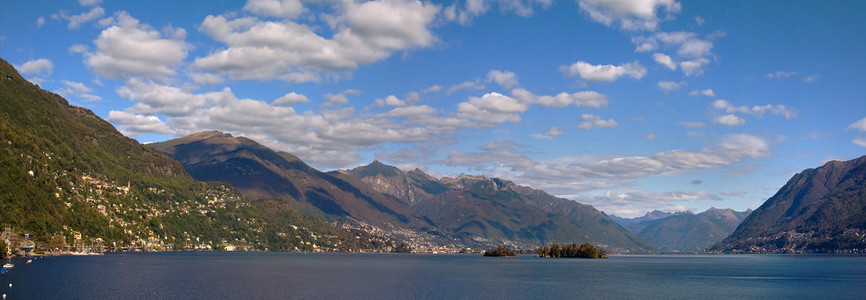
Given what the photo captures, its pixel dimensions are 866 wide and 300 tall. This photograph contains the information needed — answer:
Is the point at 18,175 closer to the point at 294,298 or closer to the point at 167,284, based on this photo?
the point at 167,284

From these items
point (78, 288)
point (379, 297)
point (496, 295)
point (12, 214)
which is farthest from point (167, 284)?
point (12, 214)

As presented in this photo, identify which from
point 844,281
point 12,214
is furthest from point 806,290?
point 12,214

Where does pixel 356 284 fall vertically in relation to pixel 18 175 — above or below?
below

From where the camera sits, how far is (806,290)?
11356cm

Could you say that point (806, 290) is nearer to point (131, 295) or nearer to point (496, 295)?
point (496, 295)

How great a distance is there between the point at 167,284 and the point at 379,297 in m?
39.1

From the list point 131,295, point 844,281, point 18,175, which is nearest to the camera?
point 131,295

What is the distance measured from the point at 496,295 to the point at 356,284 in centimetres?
3086

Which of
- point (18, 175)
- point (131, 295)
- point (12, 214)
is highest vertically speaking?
point (18, 175)

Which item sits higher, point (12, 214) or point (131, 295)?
point (12, 214)

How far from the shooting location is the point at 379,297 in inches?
3706

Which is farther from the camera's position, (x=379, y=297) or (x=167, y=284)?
(x=167, y=284)

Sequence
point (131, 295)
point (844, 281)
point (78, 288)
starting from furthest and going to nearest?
point (844, 281), point (78, 288), point (131, 295)

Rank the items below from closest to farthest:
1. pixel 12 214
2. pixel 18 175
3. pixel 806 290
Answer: pixel 806 290, pixel 12 214, pixel 18 175
